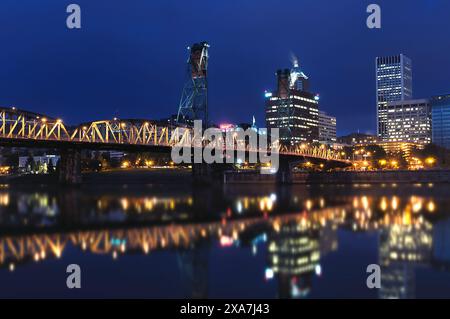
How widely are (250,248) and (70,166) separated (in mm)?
81175

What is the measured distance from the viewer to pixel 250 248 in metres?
22.3

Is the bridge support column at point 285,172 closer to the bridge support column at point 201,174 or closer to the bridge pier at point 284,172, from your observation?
the bridge pier at point 284,172

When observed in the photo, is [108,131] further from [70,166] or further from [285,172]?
[285,172]

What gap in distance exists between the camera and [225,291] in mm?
15109

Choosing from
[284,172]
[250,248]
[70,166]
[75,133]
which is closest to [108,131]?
[75,133]

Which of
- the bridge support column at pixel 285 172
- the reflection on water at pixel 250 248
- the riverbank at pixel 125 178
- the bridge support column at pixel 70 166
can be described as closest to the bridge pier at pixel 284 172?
the bridge support column at pixel 285 172

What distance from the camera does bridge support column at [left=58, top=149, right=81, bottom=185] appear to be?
96.1 m

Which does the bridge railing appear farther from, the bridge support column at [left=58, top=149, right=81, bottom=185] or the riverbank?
the riverbank

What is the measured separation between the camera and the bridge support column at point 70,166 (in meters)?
96.1

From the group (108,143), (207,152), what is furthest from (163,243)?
(207,152)

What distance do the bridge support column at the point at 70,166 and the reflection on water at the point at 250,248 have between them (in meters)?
60.5

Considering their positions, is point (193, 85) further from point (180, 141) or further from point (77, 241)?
point (77, 241)
